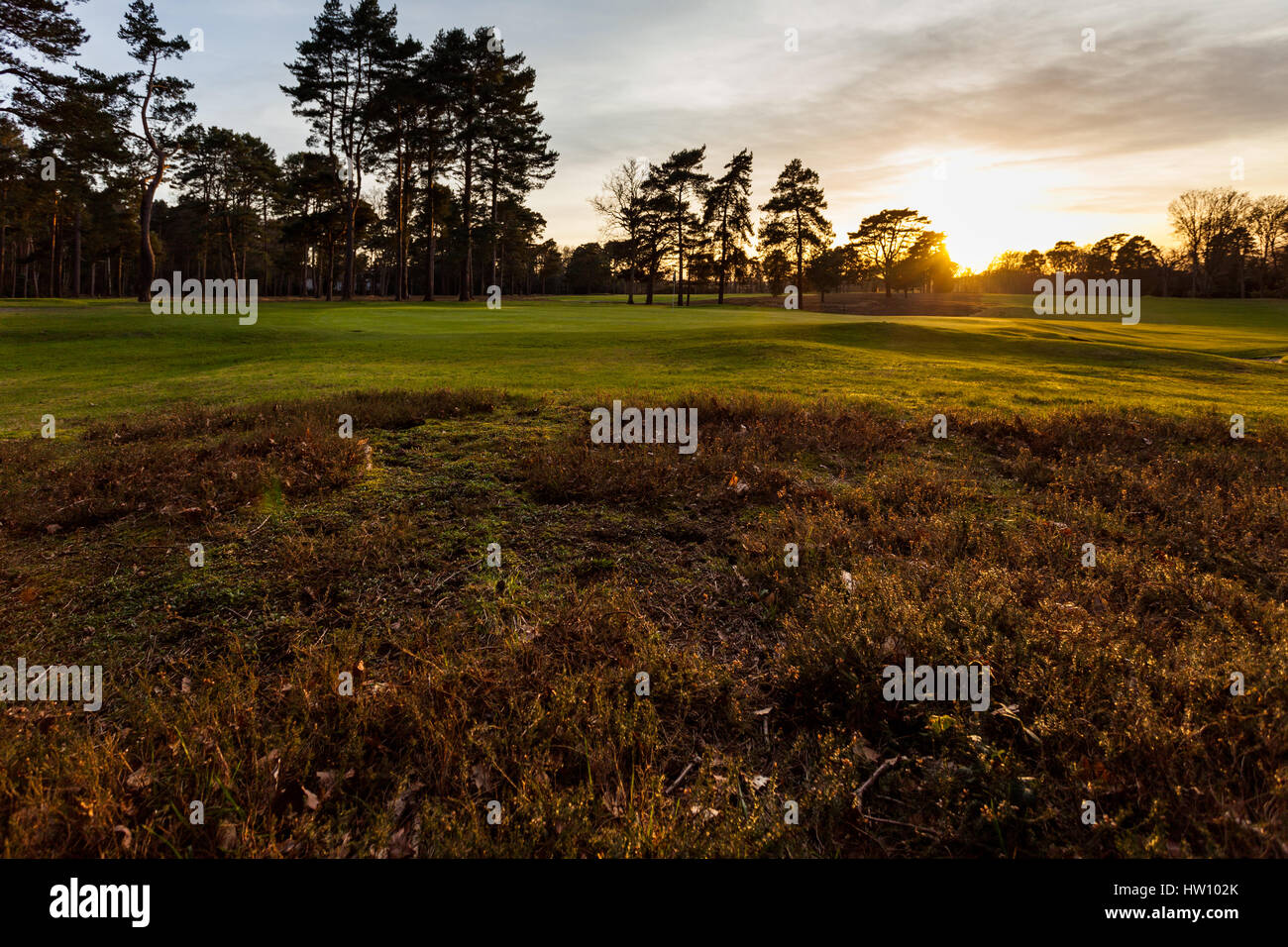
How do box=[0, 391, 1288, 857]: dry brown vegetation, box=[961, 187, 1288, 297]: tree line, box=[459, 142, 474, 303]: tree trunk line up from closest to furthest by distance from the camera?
box=[0, 391, 1288, 857]: dry brown vegetation
box=[459, 142, 474, 303]: tree trunk
box=[961, 187, 1288, 297]: tree line

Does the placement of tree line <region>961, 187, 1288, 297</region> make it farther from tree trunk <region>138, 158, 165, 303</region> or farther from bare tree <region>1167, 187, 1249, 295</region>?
tree trunk <region>138, 158, 165, 303</region>

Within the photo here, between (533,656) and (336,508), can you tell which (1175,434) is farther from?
(336,508)

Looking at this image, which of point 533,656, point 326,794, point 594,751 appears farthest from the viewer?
point 533,656

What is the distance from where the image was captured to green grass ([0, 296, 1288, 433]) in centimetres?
1298

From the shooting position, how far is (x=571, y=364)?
17.3 metres

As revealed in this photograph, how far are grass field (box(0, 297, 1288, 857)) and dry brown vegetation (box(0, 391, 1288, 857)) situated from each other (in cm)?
2

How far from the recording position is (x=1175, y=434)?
9.77 m

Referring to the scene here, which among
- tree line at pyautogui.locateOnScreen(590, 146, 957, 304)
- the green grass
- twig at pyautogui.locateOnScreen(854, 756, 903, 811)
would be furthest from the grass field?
tree line at pyautogui.locateOnScreen(590, 146, 957, 304)

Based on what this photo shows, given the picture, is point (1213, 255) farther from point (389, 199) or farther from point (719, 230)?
point (389, 199)

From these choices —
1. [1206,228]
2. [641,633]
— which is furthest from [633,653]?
[1206,228]

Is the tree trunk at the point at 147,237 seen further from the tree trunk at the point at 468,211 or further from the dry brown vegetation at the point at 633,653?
the dry brown vegetation at the point at 633,653
